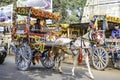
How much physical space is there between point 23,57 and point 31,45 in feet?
2.16

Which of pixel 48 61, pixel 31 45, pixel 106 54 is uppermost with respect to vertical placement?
pixel 31 45

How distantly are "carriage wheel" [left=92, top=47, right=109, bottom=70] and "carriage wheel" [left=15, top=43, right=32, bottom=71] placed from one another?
3448 millimetres

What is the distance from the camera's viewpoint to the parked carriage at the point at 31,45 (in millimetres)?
12000

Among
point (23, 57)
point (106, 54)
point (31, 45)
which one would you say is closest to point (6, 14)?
point (23, 57)

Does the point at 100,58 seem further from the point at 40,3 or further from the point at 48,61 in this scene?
the point at 40,3

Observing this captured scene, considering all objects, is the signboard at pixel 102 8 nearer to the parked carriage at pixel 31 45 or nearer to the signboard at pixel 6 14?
the signboard at pixel 6 14

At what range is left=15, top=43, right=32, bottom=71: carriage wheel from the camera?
12.1 metres

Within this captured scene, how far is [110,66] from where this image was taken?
15.4 meters

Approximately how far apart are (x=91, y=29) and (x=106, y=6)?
12.4m

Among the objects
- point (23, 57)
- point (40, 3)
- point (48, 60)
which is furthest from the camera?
point (40, 3)

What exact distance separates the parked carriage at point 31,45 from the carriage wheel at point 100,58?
221 cm

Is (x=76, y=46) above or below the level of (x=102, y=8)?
below

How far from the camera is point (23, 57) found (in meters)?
12.4

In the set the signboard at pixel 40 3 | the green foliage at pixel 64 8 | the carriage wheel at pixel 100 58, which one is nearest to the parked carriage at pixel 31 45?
the carriage wheel at pixel 100 58
